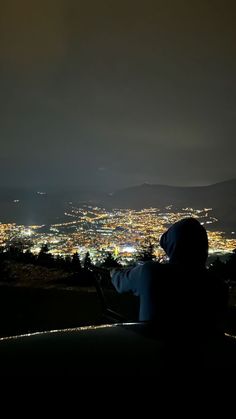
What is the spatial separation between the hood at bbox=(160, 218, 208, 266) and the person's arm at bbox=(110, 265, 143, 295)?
28 centimetres

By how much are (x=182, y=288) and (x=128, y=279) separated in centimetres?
57

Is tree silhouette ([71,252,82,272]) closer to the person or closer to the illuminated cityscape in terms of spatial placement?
the illuminated cityscape

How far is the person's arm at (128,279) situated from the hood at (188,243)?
0.28 m

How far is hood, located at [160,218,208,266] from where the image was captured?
283cm

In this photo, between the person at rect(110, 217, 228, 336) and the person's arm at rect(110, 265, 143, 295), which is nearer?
the person at rect(110, 217, 228, 336)

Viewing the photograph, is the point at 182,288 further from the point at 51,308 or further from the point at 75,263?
the point at 75,263

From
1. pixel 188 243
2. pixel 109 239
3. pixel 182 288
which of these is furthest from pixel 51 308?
pixel 109 239

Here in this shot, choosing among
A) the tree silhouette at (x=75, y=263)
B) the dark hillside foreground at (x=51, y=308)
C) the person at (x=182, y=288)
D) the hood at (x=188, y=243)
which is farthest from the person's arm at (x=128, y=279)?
the tree silhouette at (x=75, y=263)

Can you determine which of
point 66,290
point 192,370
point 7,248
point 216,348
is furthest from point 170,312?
point 7,248

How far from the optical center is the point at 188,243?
2861 millimetres

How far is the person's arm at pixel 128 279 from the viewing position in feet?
9.44

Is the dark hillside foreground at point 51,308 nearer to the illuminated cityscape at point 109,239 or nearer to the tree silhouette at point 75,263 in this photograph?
the illuminated cityscape at point 109,239

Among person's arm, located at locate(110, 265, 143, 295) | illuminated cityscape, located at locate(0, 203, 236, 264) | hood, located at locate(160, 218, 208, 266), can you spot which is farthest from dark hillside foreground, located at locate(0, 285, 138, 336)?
hood, located at locate(160, 218, 208, 266)

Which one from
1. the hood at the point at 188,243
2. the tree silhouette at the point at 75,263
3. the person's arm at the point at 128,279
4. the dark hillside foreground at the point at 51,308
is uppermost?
the hood at the point at 188,243
